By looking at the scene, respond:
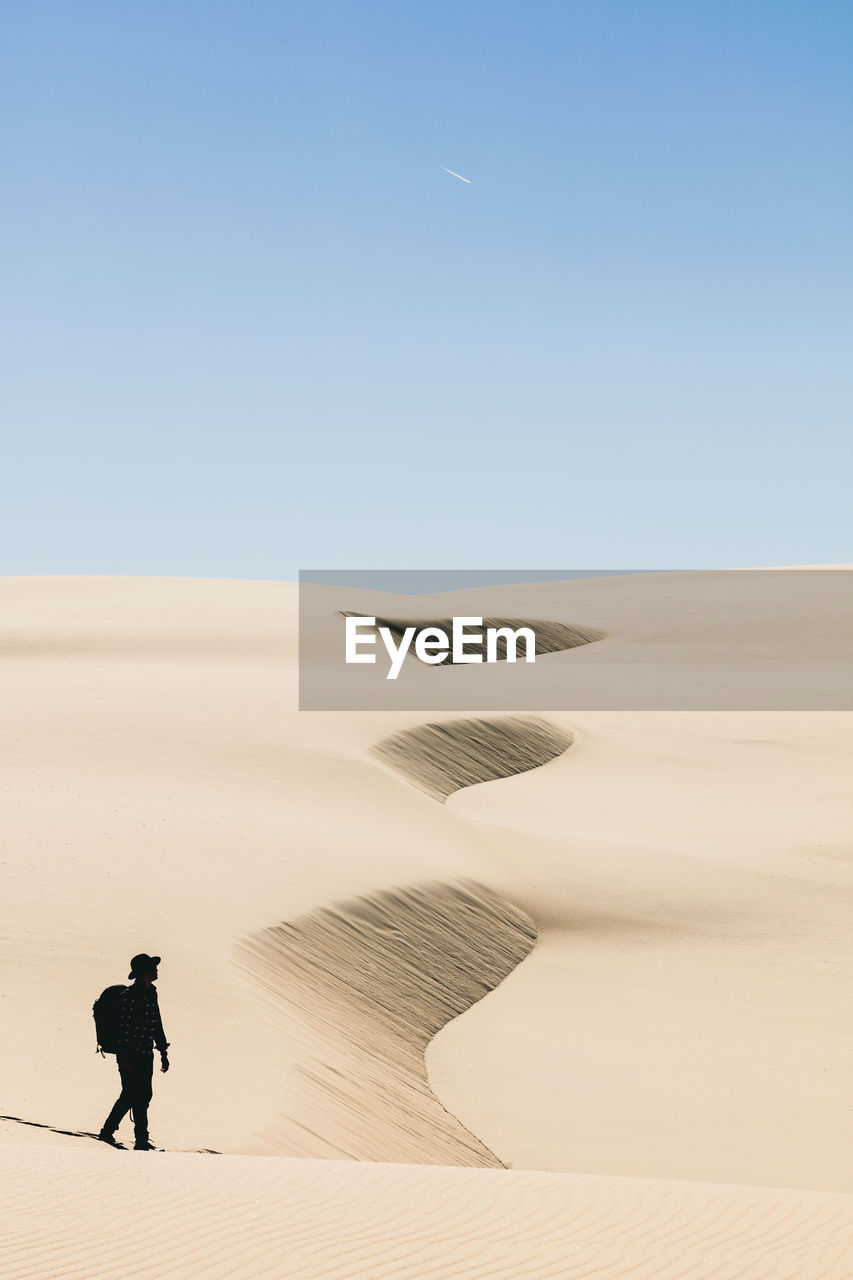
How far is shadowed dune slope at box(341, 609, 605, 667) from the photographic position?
44.3m

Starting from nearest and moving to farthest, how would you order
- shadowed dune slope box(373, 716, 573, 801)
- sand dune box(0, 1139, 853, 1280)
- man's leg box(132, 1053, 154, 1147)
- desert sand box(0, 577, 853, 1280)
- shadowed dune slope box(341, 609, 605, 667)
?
1. sand dune box(0, 1139, 853, 1280)
2. desert sand box(0, 577, 853, 1280)
3. man's leg box(132, 1053, 154, 1147)
4. shadowed dune slope box(373, 716, 573, 801)
5. shadowed dune slope box(341, 609, 605, 667)

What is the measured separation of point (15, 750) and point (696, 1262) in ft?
53.0

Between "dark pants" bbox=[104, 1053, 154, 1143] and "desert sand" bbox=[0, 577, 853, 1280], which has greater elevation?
"dark pants" bbox=[104, 1053, 154, 1143]

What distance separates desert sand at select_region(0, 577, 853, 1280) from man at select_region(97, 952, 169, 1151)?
289 mm

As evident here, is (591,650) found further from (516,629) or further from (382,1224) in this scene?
(382,1224)

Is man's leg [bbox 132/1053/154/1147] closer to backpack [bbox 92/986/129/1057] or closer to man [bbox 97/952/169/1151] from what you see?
man [bbox 97/952/169/1151]

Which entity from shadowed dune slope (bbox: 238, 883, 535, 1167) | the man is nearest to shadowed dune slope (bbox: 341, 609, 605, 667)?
shadowed dune slope (bbox: 238, 883, 535, 1167)

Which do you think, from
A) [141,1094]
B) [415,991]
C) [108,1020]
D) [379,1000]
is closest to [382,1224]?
[141,1094]

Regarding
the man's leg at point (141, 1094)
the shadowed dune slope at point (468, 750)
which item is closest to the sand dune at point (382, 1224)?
the man's leg at point (141, 1094)

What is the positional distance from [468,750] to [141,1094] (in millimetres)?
20209

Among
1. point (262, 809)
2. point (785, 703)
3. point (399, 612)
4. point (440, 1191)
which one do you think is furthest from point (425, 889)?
point (399, 612)

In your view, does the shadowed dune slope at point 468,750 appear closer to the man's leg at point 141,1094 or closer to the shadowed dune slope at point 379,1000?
the shadowed dune slope at point 379,1000

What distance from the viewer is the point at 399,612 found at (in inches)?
1882

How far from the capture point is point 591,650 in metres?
49.3
